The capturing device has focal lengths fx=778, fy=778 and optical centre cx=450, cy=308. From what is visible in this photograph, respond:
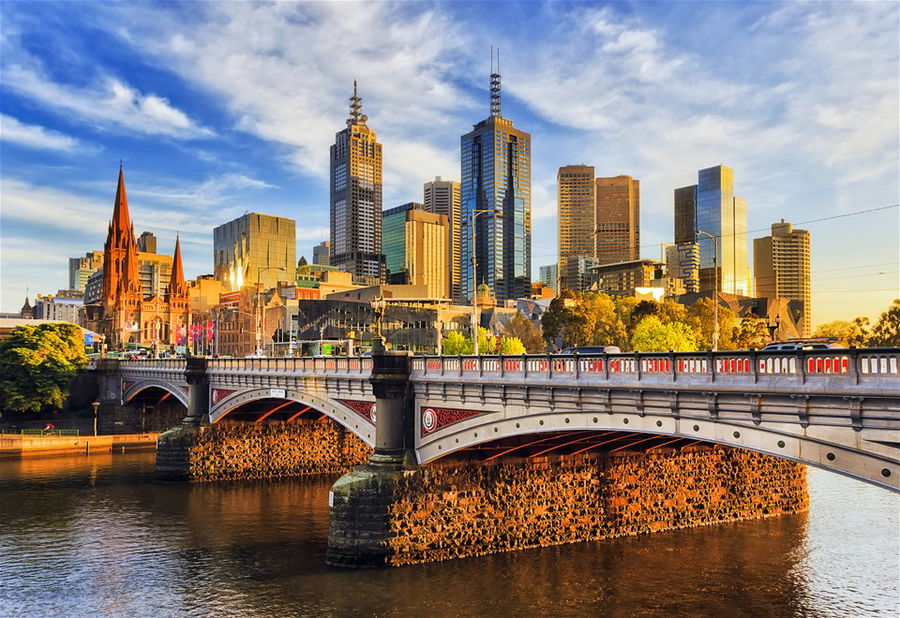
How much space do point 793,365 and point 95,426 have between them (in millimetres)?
84647

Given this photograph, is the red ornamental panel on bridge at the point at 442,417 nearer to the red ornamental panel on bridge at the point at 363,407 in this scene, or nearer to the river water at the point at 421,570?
the red ornamental panel on bridge at the point at 363,407

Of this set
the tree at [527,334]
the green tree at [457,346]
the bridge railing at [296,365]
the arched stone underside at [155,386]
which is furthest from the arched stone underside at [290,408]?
the tree at [527,334]

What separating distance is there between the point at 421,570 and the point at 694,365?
17.0m

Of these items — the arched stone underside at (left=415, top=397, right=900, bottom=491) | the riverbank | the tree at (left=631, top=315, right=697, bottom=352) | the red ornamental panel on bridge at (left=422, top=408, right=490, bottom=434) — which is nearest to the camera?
the arched stone underside at (left=415, top=397, right=900, bottom=491)

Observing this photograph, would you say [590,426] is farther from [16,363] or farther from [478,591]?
[16,363]

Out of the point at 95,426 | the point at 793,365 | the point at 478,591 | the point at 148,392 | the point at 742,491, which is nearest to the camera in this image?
the point at 793,365

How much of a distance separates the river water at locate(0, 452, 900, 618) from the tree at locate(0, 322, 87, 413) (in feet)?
137

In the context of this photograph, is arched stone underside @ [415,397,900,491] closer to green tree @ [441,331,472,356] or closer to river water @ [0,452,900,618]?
river water @ [0,452,900,618]

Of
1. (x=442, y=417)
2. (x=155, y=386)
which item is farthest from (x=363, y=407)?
(x=155, y=386)

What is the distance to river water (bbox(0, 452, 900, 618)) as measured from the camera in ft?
105

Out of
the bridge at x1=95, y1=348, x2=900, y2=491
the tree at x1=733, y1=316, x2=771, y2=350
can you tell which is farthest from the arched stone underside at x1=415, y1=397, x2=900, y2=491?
the tree at x1=733, y1=316, x2=771, y2=350

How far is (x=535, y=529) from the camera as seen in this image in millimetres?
39312

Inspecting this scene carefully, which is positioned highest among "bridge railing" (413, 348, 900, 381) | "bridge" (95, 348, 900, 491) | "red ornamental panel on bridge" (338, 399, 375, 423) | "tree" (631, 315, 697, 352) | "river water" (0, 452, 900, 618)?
"tree" (631, 315, 697, 352)

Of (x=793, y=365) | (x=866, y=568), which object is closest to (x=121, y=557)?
(x=793, y=365)
